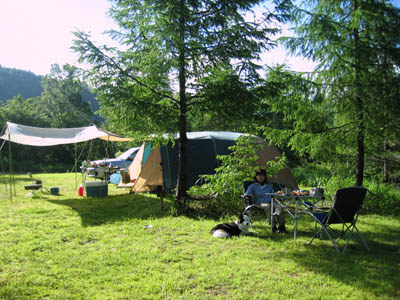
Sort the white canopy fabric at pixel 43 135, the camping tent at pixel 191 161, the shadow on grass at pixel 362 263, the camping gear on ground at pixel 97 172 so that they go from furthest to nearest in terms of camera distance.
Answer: the camping gear on ground at pixel 97 172 → the white canopy fabric at pixel 43 135 → the camping tent at pixel 191 161 → the shadow on grass at pixel 362 263

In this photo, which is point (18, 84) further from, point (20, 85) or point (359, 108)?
point (359, 108)

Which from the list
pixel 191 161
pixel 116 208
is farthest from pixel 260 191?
pixel 116 208

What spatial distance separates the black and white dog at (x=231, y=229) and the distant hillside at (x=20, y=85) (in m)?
58.6

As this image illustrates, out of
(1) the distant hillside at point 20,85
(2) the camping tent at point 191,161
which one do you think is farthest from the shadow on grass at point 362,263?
(1) the distant hillside at point 20,85

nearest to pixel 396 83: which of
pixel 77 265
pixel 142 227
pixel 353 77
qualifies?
pixel 353 77

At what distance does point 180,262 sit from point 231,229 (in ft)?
4.39

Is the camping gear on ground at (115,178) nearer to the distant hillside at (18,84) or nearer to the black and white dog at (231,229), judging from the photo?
the black and white dog at (231,229)

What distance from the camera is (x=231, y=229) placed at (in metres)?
4.88

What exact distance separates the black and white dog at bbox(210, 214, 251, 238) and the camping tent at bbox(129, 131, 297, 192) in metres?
3.45

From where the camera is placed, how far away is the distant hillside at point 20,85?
59562 millimetres

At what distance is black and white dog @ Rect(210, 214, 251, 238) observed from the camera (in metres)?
4.79

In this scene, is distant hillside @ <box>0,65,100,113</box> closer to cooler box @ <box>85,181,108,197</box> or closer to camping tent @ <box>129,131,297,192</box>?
cooler box @ <box>85,181,108,197</box>

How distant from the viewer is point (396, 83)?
19.0 feet

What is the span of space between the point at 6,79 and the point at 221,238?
6945cm
